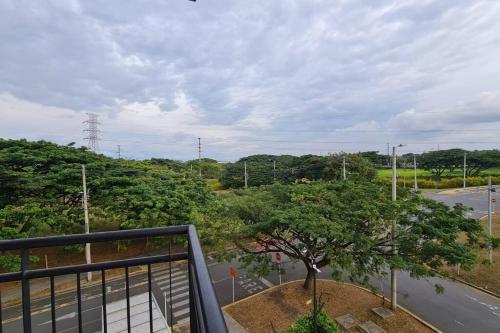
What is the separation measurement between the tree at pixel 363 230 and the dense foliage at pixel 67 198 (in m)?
3.37

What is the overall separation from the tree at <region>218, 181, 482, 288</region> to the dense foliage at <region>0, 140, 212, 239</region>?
3.37 m

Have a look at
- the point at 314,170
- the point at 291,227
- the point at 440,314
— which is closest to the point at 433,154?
the point at 314,170

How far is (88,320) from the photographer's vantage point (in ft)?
31.4

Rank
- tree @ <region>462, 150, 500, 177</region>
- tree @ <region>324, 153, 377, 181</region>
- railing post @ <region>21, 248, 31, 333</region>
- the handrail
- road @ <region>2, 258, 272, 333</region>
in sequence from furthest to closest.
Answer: tree @ <region>462, 150, 500, 177</region> < tree @ <region>324, 153, 377, 181</region> < road @ <region>2, 258, 272, 333</region> < railing post @ <region>21, 248, 31, 333</region> < the handrail

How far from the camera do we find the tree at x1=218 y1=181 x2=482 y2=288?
8578 mm

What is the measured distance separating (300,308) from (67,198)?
504 inches

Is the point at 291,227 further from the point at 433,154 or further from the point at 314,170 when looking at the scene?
the point at 433,154

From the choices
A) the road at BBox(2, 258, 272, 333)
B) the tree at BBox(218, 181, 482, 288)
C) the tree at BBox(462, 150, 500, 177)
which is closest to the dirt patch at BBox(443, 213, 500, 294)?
the tree at BBox(218, 181, 482, 288)

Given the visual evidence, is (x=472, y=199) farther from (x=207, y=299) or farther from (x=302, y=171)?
(x=207, y=299)

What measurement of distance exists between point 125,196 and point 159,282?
412cm

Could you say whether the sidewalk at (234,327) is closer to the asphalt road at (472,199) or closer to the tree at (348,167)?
the tree at (348,167)

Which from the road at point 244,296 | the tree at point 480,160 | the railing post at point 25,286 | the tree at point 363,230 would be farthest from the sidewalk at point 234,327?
the tree at point 480,160

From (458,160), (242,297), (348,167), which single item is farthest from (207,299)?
Result: (458,160)

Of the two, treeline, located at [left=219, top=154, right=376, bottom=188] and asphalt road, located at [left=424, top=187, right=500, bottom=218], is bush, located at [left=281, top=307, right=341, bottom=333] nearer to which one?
treeline, located at [left=219, top=154, right=376, bottom=188]
